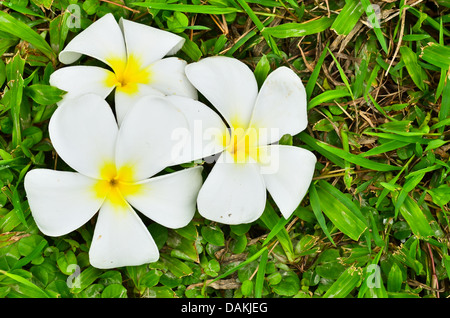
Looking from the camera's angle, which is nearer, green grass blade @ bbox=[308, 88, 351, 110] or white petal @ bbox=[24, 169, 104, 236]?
white petal @ bbox=[24, 169, 104, 236]

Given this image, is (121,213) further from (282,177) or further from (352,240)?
(352,240)

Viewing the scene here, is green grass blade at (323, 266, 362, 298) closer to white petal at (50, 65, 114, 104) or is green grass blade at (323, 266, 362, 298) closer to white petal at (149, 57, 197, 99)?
white petal at (149, 57, 197, 99)

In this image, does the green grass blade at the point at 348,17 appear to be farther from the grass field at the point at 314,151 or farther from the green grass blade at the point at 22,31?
the green grass blade at the point at 22,31

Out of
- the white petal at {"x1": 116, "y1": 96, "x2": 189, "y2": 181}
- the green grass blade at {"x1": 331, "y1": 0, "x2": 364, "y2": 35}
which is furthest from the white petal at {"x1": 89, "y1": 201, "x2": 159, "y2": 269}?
the green grass blade at {"x1": 331, "y1": 0, "x2": 364, "y2": 35}

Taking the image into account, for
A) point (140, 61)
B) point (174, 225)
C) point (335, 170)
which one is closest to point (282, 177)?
point (335, 170)

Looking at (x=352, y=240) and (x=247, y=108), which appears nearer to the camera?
(x=247, y=108)

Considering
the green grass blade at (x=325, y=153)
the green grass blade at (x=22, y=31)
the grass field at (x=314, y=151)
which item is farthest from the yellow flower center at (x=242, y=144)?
the green grass blade at (x=22, y=31)

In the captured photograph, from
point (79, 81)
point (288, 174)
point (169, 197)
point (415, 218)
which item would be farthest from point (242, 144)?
point (415, 218)
